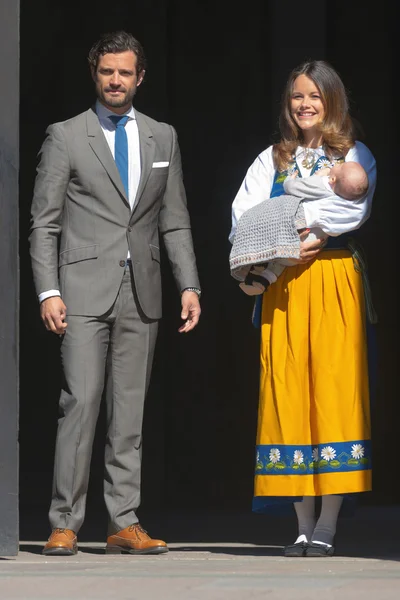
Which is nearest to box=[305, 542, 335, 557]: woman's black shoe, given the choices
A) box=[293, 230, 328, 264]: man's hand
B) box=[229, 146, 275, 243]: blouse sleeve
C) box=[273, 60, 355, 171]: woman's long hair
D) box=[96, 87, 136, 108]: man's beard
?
box=[293, 230, 328, 264]: man's hand

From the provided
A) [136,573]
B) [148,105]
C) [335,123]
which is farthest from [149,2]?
[136,573]

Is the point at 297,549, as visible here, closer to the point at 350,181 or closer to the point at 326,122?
the point at 350,181

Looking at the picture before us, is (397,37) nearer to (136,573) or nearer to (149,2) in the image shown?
(149,2)

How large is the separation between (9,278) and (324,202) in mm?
1072

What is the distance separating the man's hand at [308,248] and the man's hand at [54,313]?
2.64 feet

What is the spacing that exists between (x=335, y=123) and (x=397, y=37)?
6.40 ft

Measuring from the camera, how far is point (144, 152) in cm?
588

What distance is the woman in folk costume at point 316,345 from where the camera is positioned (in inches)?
223

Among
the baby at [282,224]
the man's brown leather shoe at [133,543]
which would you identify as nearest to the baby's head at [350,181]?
the baby at [282,224]

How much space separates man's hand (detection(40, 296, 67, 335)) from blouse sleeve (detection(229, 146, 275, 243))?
631 mm

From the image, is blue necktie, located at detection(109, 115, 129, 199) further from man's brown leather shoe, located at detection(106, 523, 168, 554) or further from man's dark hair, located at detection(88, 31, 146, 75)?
man's brown leather shoe, located at detection(106, 523, 168, 554)

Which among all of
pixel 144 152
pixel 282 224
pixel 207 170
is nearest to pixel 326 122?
pixel 282 224

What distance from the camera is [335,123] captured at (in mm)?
5785

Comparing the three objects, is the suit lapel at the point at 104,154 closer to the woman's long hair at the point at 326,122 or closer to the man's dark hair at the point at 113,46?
the man's dark hair at the point at 113,46
